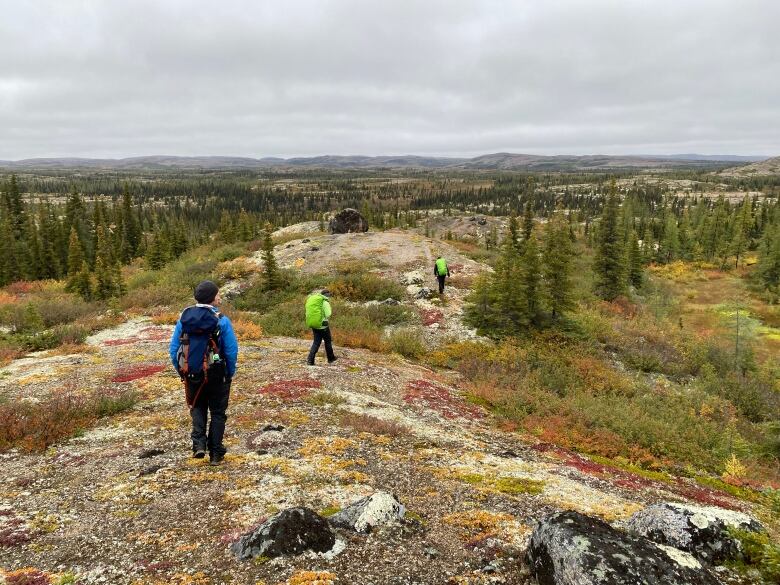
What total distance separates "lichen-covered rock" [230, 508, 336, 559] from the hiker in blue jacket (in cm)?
262

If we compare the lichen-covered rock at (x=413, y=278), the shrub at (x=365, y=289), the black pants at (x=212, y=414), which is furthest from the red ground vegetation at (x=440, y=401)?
the lichen-covered rock at (x=413, y=278)

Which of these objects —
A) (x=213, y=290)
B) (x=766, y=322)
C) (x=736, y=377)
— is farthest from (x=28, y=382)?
(x=766, y=322)

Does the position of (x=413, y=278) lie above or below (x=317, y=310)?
below

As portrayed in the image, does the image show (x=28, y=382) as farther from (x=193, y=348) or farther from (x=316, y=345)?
(x=193, y=348)

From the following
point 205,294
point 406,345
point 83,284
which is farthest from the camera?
point 83,284

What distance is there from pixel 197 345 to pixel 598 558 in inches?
245

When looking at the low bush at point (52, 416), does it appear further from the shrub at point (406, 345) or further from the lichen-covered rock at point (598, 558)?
the shrub at point (406, 345)

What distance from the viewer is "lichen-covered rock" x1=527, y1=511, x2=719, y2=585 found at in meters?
4.50

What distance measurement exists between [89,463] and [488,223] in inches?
5064

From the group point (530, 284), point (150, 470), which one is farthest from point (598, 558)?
point (530, 284)

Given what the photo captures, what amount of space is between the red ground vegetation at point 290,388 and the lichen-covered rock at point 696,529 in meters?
8.68

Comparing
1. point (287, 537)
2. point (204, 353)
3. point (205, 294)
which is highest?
point (205, 294)

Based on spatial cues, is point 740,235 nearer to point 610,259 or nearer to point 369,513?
point 610,259

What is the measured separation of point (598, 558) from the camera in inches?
183
